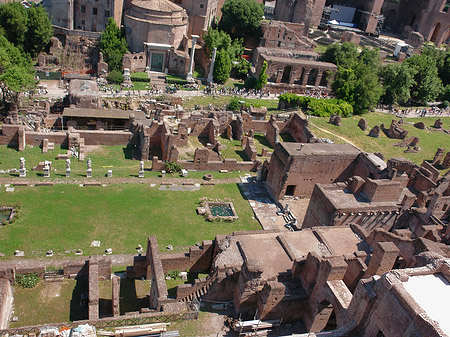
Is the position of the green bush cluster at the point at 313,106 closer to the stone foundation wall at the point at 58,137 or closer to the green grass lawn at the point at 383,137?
the green grass lawn at the point at 383,137

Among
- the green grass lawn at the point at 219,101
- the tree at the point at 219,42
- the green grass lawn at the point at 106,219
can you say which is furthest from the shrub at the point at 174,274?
the tree at the point at 219,42

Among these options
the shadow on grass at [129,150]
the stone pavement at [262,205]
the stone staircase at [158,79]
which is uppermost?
the stone staircase at [158,79]

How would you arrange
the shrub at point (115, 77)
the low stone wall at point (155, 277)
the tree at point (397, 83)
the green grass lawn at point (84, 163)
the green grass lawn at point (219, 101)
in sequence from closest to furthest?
the low stone wall at point (155, 277) < the green grass lawn at point (84, 163) < the green grass lawn at point (219, 101) < the shrub at point (115, 77) < the tree at point (397, 83)

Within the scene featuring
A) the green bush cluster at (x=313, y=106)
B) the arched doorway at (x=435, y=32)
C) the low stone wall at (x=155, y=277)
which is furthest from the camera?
the arched doorway at (x=435, y=32)

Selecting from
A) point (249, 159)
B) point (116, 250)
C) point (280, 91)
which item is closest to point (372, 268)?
point (116, 250)

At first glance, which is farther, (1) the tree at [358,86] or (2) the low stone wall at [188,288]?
(1) the tree at [358,86]

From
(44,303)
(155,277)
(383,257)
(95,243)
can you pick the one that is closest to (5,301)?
(44,303)

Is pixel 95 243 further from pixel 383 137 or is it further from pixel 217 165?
pixel 383 137
